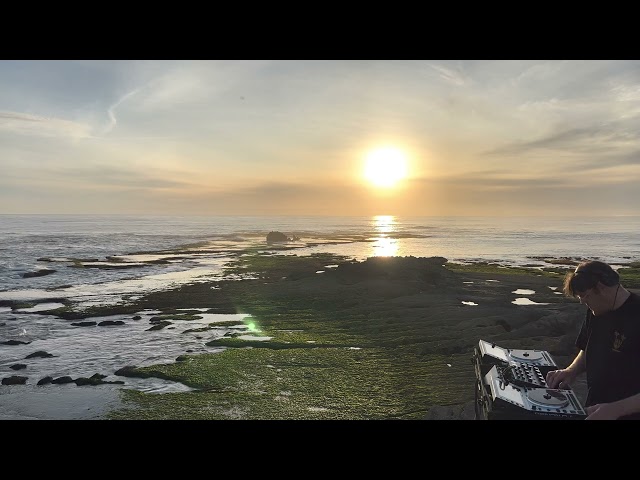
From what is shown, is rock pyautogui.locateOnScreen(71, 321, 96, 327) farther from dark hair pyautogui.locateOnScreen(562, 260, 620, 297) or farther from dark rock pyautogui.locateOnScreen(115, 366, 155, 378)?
dark hair pyautogui.locateOnScreen(562, 260, 620, 297)

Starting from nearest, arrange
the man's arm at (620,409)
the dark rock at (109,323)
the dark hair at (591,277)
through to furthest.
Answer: the man's arm at (620,409), the dark hair at (591,277), the dark rock at (109,323)

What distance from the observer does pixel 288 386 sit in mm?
12492

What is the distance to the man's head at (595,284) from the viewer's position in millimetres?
3980

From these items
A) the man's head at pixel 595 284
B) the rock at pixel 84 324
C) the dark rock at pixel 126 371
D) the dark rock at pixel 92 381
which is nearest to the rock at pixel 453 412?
the man's head at pixel 595 284

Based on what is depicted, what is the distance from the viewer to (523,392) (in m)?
3.96

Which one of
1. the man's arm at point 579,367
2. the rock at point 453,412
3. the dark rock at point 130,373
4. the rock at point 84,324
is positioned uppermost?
the man's arm at point 579,367

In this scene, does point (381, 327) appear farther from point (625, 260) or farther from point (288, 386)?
point (625, 260)

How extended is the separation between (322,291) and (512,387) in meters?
23.1

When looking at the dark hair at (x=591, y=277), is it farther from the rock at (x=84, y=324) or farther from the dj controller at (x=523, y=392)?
the rock at (x=84, y=324)

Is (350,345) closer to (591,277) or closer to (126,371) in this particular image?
(126,371)

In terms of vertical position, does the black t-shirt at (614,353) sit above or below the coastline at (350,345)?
above
